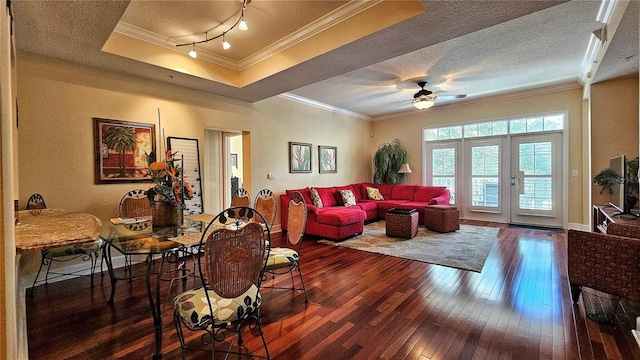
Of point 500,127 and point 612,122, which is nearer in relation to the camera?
point 612,122

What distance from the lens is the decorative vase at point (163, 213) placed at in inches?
97.0

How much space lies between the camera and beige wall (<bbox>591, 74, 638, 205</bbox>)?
12.5 feet

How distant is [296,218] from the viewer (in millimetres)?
2756

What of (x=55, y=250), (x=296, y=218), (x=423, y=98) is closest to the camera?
(x=55, y=250)

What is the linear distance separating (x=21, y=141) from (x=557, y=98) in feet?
28.5

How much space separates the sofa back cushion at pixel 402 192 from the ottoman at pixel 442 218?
1.55m

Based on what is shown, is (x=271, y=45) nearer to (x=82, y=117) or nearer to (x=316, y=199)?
(x=82, y=117)

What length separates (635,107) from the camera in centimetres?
380

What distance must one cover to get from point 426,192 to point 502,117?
2.40 m

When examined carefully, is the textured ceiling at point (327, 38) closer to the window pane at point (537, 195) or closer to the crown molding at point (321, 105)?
the crown molding at point (321, 105)

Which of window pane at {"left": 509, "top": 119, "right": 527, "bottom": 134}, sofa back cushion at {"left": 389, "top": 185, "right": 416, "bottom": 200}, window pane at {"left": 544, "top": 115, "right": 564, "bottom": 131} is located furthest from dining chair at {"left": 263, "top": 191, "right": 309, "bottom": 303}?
window pane at {"left": 544, "top": 115, "right": 564, "bottom": 131}

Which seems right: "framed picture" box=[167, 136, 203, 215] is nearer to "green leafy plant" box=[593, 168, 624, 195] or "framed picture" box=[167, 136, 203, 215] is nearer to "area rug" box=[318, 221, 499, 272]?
"area rug" box=[318, 221, 499, 272]

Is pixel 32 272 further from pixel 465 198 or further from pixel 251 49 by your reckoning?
pixel 465 198

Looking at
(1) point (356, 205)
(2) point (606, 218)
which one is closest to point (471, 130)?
(1) point (356, 205)
